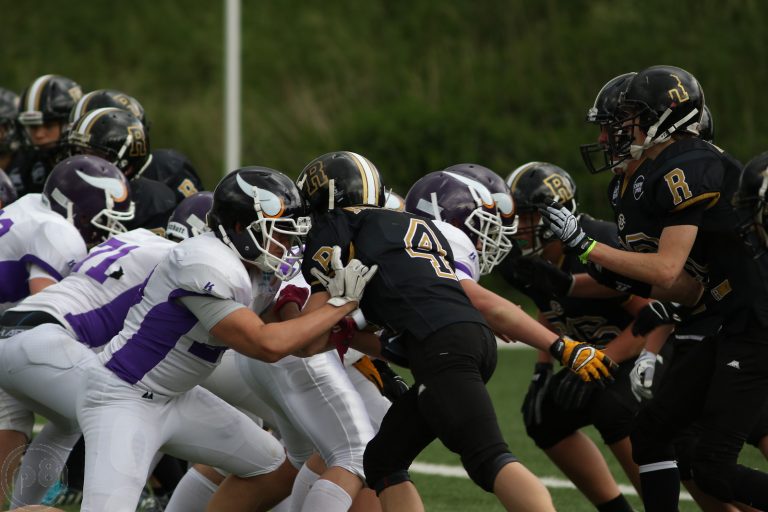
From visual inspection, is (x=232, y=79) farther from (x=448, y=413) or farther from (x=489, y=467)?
(x=489, y=467)

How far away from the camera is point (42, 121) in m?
7.36

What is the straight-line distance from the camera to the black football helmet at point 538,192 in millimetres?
5371

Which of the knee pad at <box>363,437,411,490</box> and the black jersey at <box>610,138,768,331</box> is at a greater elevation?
the black jersey at <box>610,138,768,331</box>

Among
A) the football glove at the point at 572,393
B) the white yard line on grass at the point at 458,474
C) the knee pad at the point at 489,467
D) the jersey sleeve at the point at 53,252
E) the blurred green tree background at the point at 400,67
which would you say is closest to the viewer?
the knee pad at the point at 489,467

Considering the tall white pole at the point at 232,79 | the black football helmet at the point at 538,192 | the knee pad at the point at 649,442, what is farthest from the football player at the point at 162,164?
the tall white pole at the point at 232,79

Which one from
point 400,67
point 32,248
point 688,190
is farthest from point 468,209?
point 400,67

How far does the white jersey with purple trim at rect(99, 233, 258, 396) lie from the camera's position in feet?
12.7

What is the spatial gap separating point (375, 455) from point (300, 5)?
49.1ft

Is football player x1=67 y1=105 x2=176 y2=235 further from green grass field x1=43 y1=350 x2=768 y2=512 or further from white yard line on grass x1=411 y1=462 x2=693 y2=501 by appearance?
white yard line on grass x1=411 y1=462 x2=693 y2=501

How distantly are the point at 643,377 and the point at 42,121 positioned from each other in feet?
14.3

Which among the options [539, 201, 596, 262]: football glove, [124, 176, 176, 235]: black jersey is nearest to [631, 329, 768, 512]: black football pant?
[539, 201, 596, 262]: football glove

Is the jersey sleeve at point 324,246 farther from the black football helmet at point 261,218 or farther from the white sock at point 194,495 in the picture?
the white sock at point 194,495

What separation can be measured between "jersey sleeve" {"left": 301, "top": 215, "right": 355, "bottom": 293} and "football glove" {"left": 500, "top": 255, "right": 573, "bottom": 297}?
1426mm

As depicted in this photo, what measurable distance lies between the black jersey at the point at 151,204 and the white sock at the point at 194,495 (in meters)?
1.73
